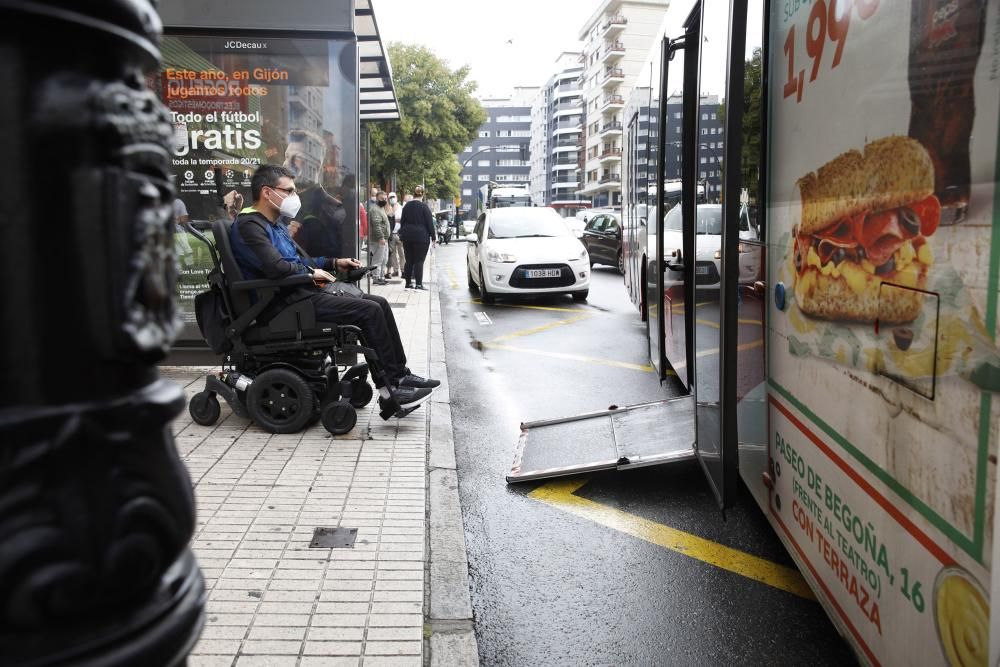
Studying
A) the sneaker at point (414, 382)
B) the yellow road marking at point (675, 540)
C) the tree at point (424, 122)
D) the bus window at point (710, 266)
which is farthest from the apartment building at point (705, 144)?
the tree at point (424, 122)

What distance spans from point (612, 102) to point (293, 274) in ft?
296

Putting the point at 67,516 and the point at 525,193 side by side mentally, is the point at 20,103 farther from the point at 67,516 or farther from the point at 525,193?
the point at 525,193

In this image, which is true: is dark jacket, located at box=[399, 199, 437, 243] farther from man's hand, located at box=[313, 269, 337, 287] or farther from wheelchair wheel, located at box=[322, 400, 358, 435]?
wheelchair wheel, located at box=[322, 400, 358, 435]

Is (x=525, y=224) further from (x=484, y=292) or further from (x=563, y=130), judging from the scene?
(x=563, y=130)

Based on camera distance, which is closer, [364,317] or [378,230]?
[364,317]

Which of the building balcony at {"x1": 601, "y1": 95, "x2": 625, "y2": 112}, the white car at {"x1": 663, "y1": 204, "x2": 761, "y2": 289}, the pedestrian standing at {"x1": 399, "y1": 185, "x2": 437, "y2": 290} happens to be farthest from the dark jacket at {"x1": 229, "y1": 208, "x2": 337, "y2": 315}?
the building balcony at {"x1": 601, "y1": 95, "x2": 625, "y2": 112}

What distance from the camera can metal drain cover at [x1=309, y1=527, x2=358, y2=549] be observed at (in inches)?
155

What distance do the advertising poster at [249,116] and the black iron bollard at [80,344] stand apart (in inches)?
262

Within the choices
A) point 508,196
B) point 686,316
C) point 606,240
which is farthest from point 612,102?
point 686,316

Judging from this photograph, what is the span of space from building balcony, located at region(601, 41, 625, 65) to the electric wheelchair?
89.4 metres

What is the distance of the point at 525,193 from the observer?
169 ft

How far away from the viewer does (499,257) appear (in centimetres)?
1491

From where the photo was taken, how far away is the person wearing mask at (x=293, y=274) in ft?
18.8

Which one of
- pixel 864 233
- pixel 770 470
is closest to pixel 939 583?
pixel 864 233
